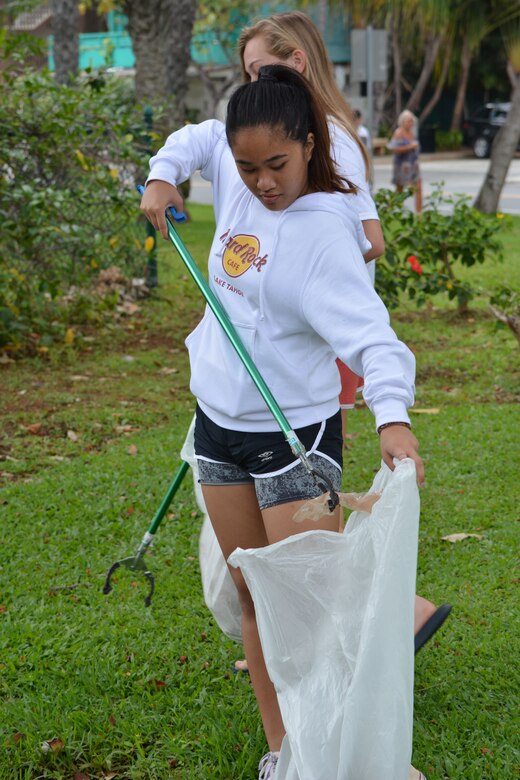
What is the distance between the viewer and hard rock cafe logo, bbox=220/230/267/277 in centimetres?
225

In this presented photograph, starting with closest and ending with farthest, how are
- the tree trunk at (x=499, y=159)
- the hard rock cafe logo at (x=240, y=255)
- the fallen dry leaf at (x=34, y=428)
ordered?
the hard rock cafe logo at (x=240, y=255), the fallen dry leaf at (x=34, y=428), the tree trunk at (x=499, y=159)

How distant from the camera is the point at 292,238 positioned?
2.20 meters

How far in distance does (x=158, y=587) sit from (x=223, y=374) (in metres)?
1.64

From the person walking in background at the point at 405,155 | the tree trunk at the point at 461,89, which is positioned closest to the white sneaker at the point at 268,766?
the person walking in background at the point at 405,155

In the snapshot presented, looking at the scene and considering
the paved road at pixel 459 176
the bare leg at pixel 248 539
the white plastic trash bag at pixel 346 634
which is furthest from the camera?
the paved road at pixel 459 176

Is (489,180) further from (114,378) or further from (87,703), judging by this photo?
(87,703)

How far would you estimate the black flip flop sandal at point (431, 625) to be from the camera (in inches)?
116

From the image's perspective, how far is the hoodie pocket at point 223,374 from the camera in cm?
228

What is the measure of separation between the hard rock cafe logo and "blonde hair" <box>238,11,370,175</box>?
1039 millimetres

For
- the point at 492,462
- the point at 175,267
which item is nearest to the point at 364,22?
the point at 175,267

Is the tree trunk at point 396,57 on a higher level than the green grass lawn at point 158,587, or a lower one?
lower

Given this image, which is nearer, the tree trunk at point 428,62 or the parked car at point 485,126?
the parked car at point 485,126

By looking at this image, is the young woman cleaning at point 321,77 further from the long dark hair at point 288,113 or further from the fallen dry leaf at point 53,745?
the long dark hair at point 288,113

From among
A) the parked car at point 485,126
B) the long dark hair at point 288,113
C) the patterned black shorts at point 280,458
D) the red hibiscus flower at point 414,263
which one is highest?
the long dark hair at point 288,113
